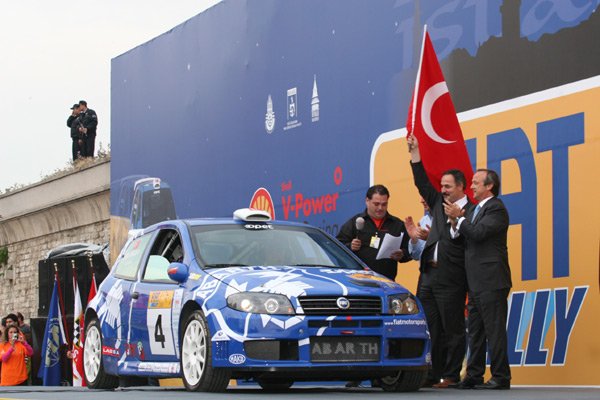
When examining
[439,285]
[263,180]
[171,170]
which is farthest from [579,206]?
[171,170]

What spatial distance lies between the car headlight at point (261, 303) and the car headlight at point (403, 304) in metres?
0.81

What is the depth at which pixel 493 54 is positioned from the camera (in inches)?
526

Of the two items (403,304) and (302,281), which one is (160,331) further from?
(403,304)

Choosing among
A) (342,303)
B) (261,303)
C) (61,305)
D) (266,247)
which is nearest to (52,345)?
(61,305)

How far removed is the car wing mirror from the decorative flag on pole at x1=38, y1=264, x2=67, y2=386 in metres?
11.2

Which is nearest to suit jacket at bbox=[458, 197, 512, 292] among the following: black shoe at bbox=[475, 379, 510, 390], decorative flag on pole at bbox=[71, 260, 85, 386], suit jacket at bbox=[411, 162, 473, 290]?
suit jacket at bbox=[411, 162, 473, 290]

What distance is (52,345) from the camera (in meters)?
22.2

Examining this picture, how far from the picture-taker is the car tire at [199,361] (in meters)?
9.88

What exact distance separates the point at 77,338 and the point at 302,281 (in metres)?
11.9

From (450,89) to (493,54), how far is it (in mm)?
809

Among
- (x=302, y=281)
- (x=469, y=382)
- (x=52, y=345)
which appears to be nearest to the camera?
(x=302, y=281)

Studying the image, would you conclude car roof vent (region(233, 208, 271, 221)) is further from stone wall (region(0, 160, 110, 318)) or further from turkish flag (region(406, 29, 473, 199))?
stone wall (region(0, 160, 110, 318))

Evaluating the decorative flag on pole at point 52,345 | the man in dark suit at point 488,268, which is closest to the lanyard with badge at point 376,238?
the man in dark suit at point 488,268

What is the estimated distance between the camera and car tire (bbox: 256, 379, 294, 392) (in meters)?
11.2
